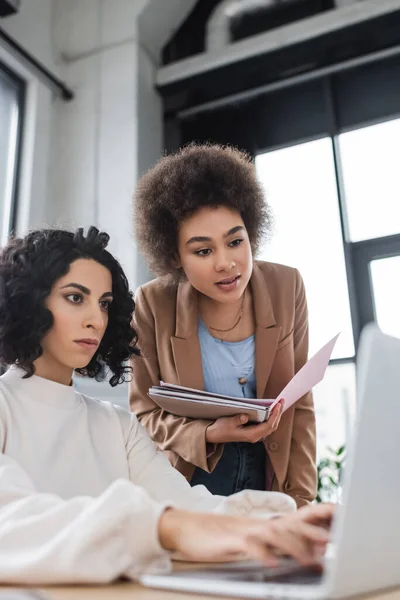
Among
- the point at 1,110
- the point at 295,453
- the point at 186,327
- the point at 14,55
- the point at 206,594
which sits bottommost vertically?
the point at 206,594

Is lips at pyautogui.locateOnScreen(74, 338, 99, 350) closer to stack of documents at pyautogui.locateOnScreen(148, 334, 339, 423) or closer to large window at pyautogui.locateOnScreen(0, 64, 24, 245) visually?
stack of documents at pyautogui.locateOnScreen(148, 334, 339, 423)

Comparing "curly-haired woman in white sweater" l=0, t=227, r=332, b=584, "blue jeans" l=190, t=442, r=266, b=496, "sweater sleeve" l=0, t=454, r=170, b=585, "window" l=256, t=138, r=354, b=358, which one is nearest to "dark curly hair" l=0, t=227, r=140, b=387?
"curly-haired woman in white sweater" l=0, t=227, r=332, b=584

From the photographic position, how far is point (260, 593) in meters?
0.49

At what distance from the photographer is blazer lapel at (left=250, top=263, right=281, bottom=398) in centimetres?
152

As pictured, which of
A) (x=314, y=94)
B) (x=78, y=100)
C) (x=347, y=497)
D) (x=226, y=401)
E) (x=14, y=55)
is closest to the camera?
(x=347, y=497)

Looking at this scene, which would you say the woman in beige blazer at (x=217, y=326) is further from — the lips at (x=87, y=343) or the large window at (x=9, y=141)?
the large window at (x=9, y=141)

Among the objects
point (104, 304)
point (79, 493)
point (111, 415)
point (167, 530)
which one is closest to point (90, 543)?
point (167, 530)

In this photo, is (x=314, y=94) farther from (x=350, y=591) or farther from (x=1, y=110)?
(x=350, y=591)

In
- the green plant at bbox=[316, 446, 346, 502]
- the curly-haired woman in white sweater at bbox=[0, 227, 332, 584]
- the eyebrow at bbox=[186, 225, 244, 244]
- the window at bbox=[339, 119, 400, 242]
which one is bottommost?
the green plant at bbox=[316, 446, 346, 502]

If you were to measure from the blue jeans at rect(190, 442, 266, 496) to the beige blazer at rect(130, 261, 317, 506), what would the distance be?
0.05 meters

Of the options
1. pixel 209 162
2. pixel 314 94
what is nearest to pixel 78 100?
pixel 314 94

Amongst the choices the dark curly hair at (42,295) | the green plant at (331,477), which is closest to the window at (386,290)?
the green plant at (331,477)

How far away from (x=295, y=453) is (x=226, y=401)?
45cm

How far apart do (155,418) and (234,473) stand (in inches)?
9.9
